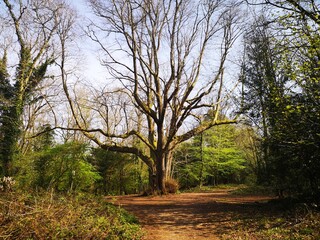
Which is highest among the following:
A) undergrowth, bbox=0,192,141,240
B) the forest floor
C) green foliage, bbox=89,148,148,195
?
green foliage, bbox=89,148,148,195

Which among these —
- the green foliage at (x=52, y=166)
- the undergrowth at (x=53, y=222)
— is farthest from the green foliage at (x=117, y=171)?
the undergrowth at (x=53, y=222)

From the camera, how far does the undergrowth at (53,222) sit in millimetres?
4207

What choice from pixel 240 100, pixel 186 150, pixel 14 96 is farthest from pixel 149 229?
pixel 186 150

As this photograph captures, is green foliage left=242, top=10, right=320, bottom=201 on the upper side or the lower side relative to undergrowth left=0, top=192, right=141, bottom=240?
upper

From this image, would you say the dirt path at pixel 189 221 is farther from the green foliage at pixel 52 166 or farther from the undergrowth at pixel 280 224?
the green foliage at pixel 52 166

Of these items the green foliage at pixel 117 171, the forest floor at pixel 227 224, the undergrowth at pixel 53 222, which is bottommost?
the forest floor at pixel 227 224

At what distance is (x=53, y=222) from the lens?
188 inches

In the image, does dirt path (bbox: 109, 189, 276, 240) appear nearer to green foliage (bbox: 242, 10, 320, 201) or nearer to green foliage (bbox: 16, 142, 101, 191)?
green foliage (bbox: 242, 10, 320, 201)

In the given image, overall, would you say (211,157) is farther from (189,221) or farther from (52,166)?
(189,221)

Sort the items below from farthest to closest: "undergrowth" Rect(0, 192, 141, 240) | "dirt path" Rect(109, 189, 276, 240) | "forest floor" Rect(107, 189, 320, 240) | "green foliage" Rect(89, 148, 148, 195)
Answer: "green foliage" Rect(89, 148, 148, 195)
"dirt path" Rect(109, 189, 276, 240)
"forest floor" Rect(107, 189, 320, 240)
"undergrowth" Rect(0, 192, 141, 240)

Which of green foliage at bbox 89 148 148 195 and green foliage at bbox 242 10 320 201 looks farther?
green foliage at bbox 89 148 148 195

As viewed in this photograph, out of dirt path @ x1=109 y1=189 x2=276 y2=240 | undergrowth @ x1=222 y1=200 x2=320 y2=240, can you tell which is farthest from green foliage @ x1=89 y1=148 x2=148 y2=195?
undergrowth @ x1=222 y1=200 x2=320 y2=240

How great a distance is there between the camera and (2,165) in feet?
48.1

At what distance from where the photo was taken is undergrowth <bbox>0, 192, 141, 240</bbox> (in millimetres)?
4207
